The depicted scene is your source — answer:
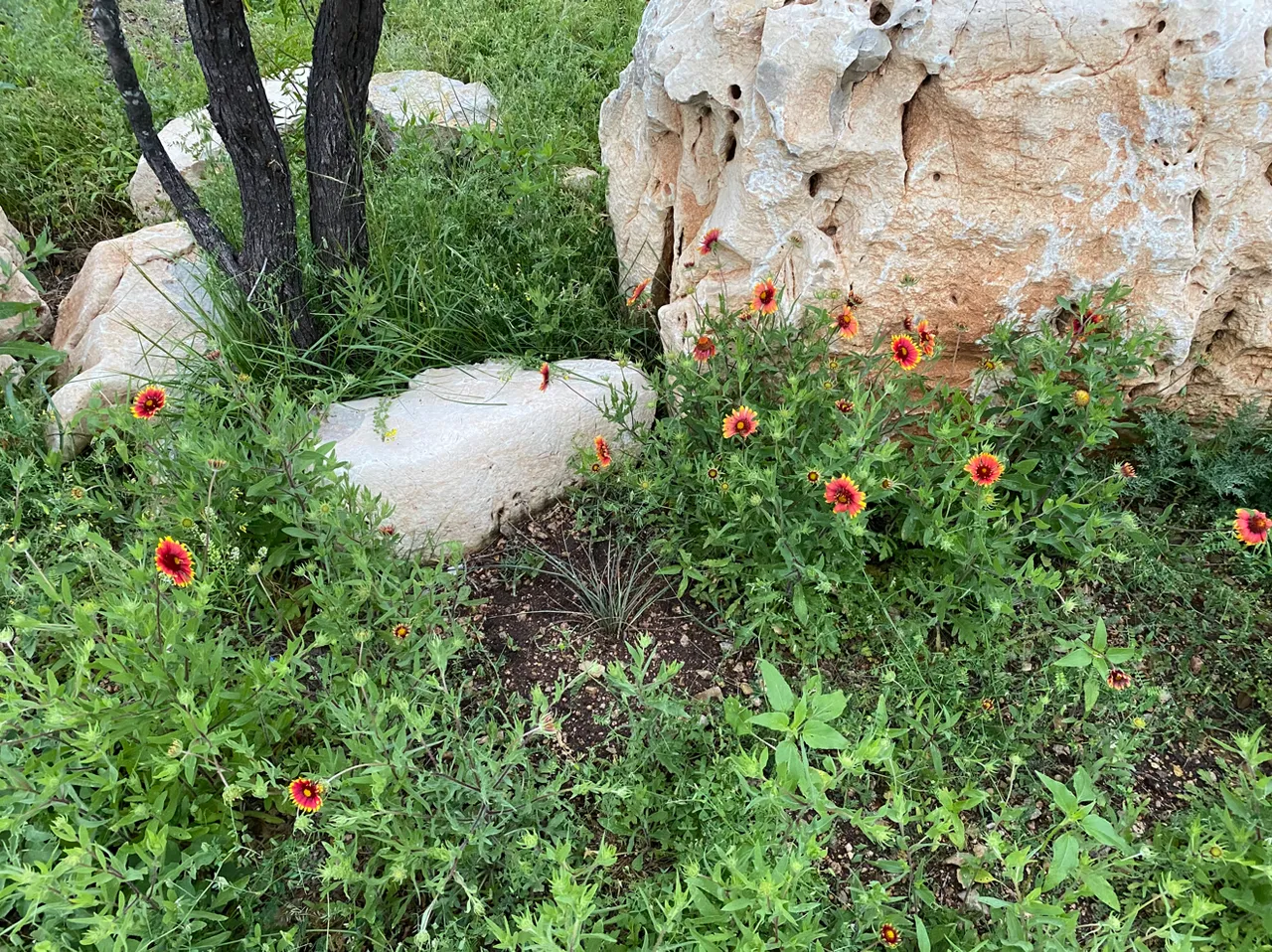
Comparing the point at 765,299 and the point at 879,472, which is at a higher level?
the point at 765,299

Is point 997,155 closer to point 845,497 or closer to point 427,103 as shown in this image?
point 845,497

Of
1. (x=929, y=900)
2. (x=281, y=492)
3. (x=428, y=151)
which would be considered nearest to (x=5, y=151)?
(x=428, y=151)

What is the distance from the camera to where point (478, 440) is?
286cm

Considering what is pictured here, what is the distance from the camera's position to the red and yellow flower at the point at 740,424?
2.47 meters

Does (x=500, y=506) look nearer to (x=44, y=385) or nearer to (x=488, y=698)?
(x=488, y=698)

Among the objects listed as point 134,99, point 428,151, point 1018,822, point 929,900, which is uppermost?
point 134,99

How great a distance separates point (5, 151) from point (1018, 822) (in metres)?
5.24

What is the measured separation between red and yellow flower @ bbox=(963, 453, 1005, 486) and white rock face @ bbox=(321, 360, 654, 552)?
43.7 inches

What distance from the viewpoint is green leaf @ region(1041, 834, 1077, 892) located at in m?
1.67

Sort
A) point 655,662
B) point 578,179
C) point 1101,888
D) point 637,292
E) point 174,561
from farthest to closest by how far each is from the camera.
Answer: point 578,179 < point 637,292 < point 655,662 < point 174,561 < point 1101,888

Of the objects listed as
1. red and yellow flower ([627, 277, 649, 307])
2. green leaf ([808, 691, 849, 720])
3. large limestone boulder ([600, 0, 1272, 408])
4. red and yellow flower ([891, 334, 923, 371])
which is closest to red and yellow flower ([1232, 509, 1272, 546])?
large limestone boulder ([600, 0, 1272, 408])

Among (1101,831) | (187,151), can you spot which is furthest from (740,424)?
(187,151)

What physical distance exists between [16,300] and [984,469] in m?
3.74

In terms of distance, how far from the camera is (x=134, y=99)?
9.31ft
